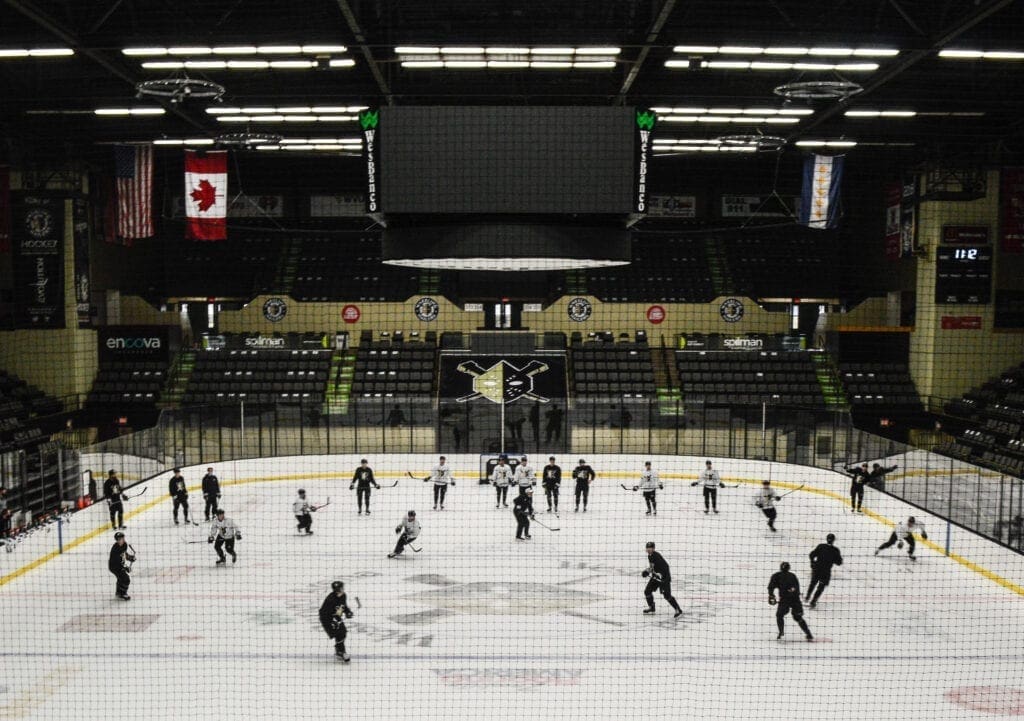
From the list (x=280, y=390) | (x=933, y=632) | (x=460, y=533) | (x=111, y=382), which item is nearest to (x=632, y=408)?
(x=460, y=533)

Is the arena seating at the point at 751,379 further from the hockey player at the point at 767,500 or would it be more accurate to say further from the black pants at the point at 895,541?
the black pants at the point at 895,541

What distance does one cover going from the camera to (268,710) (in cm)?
862

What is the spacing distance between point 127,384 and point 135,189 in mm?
8540

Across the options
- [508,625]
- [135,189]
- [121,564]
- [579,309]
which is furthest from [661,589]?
[579,309]

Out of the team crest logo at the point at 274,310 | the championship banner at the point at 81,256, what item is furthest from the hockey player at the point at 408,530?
the team crest logo at the point at 274,310

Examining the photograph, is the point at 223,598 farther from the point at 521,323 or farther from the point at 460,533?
the point at 521,323

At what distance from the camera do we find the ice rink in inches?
350

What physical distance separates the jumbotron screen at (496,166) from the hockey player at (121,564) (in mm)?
9262

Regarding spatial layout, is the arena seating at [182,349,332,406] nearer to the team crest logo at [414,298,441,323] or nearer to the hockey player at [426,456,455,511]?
the team crest logo at [414,298,441,323]

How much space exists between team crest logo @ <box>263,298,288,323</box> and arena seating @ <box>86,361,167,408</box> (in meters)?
4.21

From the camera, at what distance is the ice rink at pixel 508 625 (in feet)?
29.2

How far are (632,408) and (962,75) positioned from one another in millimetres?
9934

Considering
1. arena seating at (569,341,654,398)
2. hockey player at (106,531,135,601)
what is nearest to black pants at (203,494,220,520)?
hockey player at (106,531,135,601)

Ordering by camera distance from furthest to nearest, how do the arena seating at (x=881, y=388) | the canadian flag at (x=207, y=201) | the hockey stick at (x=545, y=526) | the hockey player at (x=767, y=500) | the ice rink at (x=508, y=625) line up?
1. the arena seating at (x=881, y=388)
2. the canadian flag at (x=207, y=201)
3. the hockey stick at (x=545, y=526)
4. the hockey player at (x=767, y=500)
5. the ice rink at (x=508, y=625)
